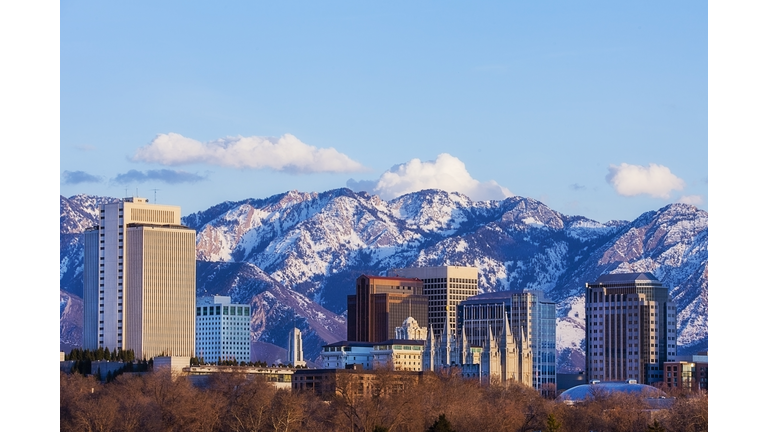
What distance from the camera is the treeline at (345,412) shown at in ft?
347

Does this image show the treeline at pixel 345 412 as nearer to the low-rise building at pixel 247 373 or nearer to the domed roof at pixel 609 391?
the low-rise building at pixel 247 373

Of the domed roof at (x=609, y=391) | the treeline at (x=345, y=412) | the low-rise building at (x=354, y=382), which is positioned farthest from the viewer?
the domed roof at (x=609, y=391)

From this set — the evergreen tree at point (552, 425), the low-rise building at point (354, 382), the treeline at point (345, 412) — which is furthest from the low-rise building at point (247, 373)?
the evergreen tree at point (552, 425)

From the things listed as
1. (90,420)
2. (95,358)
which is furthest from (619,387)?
(90,420)

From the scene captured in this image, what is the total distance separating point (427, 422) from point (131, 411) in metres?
21.7

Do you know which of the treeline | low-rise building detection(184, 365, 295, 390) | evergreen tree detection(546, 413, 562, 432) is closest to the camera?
evergreen tree detection(546, 413, 562, 432)

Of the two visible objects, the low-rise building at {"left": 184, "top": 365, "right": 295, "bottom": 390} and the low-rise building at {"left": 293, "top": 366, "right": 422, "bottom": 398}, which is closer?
the low-rise building at {"left": 293, "top": 366, "right": 422, "bottom": 398}

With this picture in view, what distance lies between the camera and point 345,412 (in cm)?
11050

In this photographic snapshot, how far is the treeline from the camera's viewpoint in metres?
106

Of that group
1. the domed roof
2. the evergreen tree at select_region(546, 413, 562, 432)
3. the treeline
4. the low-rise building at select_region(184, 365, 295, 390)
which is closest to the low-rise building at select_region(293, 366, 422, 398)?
the treeline

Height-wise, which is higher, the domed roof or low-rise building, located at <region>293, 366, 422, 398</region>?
low-rise building, located at <region>293, 366, 422, 398</region>

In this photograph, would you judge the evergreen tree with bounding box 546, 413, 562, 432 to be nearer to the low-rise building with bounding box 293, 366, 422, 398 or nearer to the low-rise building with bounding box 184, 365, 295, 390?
the low-rise building with bounding box 293, 366, 422, 398

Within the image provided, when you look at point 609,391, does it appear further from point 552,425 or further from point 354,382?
point 552,425
